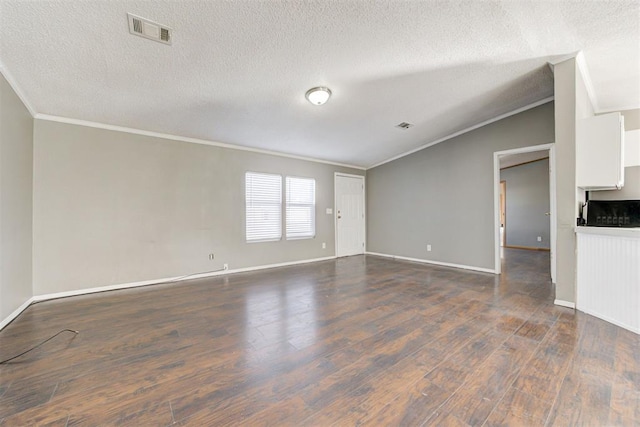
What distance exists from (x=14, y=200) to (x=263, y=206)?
308 cm

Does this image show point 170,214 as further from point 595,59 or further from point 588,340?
point 595,59

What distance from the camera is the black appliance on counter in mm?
2730

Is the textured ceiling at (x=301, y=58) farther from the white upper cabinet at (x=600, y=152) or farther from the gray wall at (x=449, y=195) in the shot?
the white upper cabinet at (x=600, y=152)

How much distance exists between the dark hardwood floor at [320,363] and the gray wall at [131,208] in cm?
57

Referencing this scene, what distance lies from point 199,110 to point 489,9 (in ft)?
10.5

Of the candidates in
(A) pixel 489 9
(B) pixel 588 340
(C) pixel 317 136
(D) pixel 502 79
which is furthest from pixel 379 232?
(A) pixel 489 9

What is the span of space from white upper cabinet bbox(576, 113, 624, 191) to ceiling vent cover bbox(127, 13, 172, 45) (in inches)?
159

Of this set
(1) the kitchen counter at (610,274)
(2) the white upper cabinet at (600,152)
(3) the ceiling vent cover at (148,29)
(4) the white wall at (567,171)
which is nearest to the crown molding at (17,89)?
(3) the ceiling vent cover at (148,29)

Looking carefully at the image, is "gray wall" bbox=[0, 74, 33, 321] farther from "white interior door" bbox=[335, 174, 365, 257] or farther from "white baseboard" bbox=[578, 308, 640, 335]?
"white baseboard" bbox=[578, 308, 640, 335]

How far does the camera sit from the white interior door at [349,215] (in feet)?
19.9

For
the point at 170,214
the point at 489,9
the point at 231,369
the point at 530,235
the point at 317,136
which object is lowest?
the point at 231,369

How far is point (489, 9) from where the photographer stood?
1.99 meters

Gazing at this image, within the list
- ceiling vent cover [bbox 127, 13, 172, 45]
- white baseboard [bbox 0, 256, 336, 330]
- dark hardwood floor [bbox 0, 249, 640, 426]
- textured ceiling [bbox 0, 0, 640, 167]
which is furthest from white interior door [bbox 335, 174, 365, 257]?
ceiling vent cover [bbox 127, 13, 172, 45]

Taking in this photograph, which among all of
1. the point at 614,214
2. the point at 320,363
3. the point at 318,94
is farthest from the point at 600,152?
the point at 320,363
